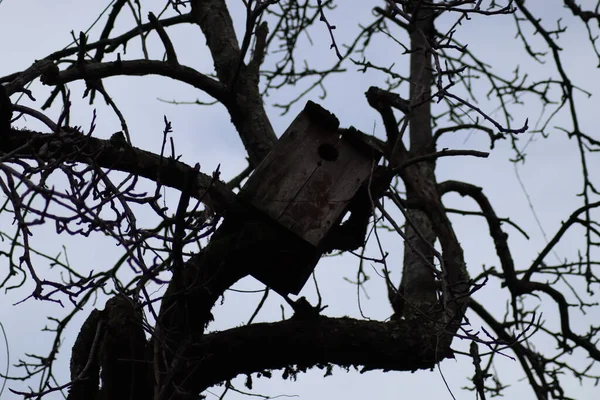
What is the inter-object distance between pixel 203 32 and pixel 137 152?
1.62 metres

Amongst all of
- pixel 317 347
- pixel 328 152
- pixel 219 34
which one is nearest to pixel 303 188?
pixel 328 152

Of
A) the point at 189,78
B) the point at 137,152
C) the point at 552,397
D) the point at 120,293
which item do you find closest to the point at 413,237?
the point at 552,397

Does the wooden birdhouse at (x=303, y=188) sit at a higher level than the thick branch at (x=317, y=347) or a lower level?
higher

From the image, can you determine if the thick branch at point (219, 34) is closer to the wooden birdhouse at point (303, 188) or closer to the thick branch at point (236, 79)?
the thick branch at point (236, 79)

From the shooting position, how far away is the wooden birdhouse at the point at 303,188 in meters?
3.35

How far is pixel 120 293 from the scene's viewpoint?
109 inches

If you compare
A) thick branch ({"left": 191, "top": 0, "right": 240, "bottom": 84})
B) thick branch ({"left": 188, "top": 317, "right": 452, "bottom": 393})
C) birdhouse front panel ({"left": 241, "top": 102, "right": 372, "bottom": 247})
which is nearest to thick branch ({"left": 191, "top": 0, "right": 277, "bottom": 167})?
thick branch ({"left": 191, "top": 0, "right": 240, "bottom": 84})

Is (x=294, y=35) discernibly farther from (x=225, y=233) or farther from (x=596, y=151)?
(x=225, y=233)

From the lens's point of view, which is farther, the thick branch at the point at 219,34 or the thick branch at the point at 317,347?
the thick branch at the point at 219,34

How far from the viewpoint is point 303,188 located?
351 centimetres

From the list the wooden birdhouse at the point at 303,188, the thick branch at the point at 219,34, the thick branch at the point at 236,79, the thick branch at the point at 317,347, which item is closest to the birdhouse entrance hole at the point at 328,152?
the wooden birdhouse at the point at 303,188

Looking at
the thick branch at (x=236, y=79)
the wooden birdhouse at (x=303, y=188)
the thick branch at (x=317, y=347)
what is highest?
the thick branch at (x=236, y=79)

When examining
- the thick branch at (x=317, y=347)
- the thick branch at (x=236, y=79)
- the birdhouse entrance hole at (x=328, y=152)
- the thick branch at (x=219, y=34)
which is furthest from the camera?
the thick branch at (x=219, y=34)

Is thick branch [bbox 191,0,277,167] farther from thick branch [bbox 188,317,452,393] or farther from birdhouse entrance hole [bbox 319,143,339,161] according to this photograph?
thick branch [bbox 188,317,452,393]
